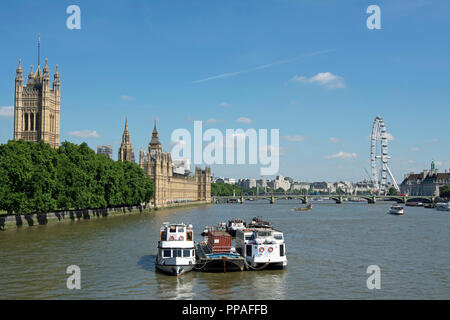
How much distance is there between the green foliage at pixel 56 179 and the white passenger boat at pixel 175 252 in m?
28.8

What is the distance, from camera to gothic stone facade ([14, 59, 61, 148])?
149000 mm

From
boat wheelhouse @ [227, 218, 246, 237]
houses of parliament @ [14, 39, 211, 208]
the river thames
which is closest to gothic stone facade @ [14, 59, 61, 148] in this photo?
houses of parliament @ [14, 39, 211, 208]

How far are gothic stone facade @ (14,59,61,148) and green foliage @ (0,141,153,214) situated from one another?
58810mm

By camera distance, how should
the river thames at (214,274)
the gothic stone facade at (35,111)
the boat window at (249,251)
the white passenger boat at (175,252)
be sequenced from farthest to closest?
the gothic stone facade at (35,111)
the boat window at (249,251)
the white passenger boat at (175,252)
the river thames at (214,274)

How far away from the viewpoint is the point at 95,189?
8288 cm

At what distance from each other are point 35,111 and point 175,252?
429 ft

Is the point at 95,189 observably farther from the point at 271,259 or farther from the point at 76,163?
the point at 271,259

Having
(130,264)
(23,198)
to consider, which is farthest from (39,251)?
(23,198)

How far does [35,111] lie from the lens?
151 meters

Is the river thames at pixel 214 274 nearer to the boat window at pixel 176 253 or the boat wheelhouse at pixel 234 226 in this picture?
the boat window at pixel 176 253

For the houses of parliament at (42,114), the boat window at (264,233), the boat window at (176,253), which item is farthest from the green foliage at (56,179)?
the houses of parliament at (42,114)

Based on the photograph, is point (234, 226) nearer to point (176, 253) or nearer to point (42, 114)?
point (176, 253)

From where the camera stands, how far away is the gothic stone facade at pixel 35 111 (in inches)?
5866

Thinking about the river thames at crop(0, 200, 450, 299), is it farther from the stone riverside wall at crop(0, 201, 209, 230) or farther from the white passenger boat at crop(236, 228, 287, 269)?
the stone riverside wall at crop(0, 201, 209, 230)
